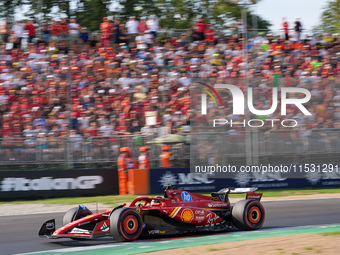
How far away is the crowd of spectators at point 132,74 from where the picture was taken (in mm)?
16172

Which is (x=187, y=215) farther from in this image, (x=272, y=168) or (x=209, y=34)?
(x=209, y=34)

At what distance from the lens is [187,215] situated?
8.49 m

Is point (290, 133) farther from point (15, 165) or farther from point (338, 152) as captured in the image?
point (15, 165)

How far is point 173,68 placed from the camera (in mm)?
18344

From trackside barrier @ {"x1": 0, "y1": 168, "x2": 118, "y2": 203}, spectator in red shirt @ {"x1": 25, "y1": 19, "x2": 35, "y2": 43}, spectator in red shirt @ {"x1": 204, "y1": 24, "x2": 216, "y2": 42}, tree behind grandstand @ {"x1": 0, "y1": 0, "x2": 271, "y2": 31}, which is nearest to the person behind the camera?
trackside barrier @ {"x1": 0, "y1": 168, "x2": 118, "y2": 203}

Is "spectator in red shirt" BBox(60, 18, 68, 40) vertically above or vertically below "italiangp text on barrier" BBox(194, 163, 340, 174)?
above

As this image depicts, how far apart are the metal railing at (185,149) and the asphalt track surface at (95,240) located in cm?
283

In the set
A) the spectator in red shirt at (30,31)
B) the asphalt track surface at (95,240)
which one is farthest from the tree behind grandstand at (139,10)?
the asphalt track surface at (95,240)

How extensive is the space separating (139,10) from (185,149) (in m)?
15.1

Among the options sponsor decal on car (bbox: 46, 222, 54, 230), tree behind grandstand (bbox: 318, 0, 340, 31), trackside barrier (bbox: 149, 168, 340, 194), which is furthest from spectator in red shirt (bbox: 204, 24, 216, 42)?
tree behind grandstand (bbox: 318, 0, 340, 31)

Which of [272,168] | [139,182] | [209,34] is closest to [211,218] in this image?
[139,182]

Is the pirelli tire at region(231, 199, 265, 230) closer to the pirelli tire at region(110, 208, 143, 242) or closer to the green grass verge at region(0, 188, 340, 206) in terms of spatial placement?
the pirelli tire at region(110, 208, 143, 242)

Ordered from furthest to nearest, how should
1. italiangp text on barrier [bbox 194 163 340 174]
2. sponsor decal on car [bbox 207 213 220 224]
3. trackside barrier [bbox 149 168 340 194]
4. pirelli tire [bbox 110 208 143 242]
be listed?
italiangp text on barrier [bbox 194 163 340 174] < trackside barrier [bbox 149 168 340 194] < sponsor decal on car [bbox 207 213 220 224] < pirelli tire [bbox 110 208 143 242]

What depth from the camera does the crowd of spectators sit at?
16172 millimetres
